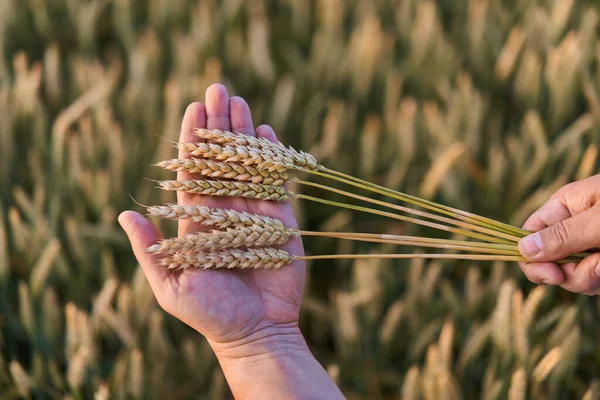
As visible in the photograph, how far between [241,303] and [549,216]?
68 centimetres

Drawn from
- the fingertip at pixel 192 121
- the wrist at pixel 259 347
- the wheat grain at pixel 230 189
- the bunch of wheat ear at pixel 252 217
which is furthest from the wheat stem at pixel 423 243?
the fingertip at pixel 192 121

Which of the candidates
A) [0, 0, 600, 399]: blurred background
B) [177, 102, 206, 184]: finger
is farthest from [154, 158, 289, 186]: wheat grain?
[0, 0, 600, 399]: blurred background

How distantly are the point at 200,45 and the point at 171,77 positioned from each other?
18 centimetres

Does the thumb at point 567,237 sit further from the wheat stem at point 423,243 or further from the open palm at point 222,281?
the open palm at point 222,281

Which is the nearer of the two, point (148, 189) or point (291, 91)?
point (148, 189)

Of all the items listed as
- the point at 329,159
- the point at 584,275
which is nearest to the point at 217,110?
the point at 329,159

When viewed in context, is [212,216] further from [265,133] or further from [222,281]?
[265,133]

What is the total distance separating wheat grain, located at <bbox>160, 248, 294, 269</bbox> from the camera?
129cm

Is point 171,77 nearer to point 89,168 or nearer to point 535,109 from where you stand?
point 89,168

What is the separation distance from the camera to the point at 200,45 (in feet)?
8.70

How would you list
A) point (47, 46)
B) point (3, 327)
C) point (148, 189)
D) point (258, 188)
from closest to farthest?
1. point (258, 188)
2. point (3, 327)
3. point (148, 189)
4. point (47, 46)

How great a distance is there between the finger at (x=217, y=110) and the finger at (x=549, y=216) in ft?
2.34

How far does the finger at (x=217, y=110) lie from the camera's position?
1510mm

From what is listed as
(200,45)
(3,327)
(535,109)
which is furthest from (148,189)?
(535,109)
